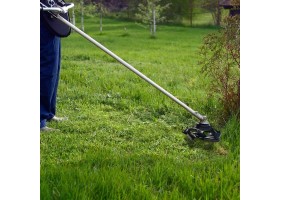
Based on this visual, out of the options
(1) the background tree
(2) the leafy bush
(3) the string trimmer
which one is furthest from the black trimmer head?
(1) the background tree

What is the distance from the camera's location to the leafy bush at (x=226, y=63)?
88.7 inches

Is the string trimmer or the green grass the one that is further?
the string trimmer

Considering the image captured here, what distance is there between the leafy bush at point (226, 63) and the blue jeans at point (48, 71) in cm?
68

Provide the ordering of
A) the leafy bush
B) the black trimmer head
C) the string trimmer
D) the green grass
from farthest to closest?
the leafy bush
the black trimmer head
the string trimmer
the green grass

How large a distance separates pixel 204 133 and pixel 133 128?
0.31m

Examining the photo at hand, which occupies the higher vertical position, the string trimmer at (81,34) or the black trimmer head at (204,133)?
the string trimmer at (81,34)

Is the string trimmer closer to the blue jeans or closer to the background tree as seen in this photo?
the blue jeans

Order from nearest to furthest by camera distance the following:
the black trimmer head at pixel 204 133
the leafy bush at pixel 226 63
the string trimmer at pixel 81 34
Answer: the string trimmer at pixel 81 34
the black trimmer head at pixel 204 133
the leafy bush at pixel 226 63

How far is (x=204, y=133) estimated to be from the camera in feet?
6.82

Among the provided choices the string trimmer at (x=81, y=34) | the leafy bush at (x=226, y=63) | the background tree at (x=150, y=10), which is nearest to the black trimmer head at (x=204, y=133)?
the string trimmer at (x=81, y=34)

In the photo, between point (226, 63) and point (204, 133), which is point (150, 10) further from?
point (204, 133)

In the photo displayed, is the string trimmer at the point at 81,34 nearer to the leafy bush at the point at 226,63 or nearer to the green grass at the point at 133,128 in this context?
the green grass at the point at 133,128

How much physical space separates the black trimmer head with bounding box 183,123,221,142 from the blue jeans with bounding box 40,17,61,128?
60cm

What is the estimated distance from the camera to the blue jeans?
2.09m
